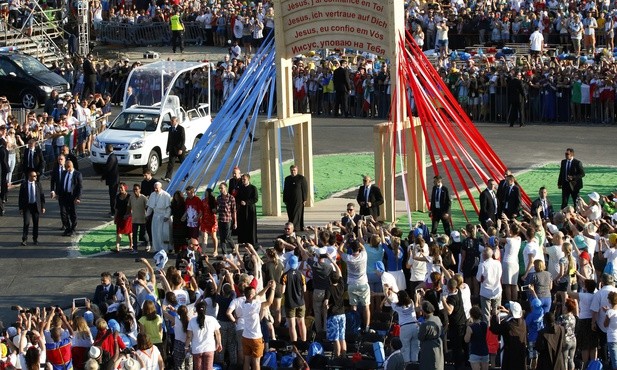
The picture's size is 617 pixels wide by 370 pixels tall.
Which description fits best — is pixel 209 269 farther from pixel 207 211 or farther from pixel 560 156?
pixel 560 156

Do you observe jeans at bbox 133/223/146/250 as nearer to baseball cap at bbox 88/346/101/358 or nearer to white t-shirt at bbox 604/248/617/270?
baseball cap at bbox 88/346/101/358

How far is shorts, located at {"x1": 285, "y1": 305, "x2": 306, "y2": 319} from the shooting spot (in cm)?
1891

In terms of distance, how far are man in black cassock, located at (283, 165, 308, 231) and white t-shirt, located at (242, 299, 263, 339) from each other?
24.0 feet

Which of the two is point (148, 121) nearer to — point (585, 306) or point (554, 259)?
point (554, 259)

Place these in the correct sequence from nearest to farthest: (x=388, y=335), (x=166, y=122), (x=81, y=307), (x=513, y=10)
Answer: (x=388, y=335)
(x=81, y=307)
(x=166, y=122)
(x=513, y=10)

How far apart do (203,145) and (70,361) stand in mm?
9806

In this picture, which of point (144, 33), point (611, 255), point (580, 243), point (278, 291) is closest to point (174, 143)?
point (278, 291)

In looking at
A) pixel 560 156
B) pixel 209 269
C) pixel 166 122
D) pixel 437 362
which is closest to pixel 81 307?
pixel 209 269

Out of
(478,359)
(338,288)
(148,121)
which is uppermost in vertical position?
(148,121)

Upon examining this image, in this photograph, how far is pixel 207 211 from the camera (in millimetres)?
24109

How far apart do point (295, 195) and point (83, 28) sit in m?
23.1

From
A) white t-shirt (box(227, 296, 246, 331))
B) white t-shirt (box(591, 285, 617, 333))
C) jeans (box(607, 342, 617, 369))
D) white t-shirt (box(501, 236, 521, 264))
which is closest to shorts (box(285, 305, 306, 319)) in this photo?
white t-shirt (box(227, 296, 246, 331))

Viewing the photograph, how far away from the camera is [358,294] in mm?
19203

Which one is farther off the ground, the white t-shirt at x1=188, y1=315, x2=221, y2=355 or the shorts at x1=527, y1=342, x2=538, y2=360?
the white t-shirt at x1=188, y1=315, x2=221, y2=355
